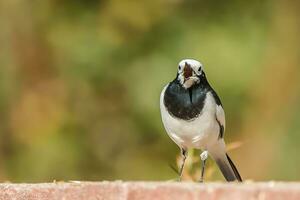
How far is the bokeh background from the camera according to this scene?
186 inches

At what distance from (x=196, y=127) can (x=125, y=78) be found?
7.26 feet

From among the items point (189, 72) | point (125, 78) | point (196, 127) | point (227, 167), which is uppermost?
point (189, 72)

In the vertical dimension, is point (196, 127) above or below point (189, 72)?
below

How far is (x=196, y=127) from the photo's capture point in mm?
2756

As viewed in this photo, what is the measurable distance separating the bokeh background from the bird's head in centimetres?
191

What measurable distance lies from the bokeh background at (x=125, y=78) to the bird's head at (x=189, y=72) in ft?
6.25

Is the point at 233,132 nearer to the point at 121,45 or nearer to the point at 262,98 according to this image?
the point at 262,98

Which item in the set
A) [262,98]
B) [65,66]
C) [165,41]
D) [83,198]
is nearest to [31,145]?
[65,66]

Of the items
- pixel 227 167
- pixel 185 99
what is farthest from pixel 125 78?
pixel 185 99

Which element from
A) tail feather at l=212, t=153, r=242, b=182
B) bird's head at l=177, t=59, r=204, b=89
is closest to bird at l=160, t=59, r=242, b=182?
bird's head at l=177, t=59, r=204, b=89

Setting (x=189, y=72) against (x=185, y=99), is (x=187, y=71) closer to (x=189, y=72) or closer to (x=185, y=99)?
(x=189, y=72)

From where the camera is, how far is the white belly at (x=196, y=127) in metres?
2.75

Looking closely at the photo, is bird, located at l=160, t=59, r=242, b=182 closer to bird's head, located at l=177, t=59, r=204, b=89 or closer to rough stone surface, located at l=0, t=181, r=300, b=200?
bird's head, located at l=177, t=59, r=204, b=89

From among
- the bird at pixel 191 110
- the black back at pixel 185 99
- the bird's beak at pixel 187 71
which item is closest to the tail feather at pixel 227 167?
the bird at pixel 191 110
